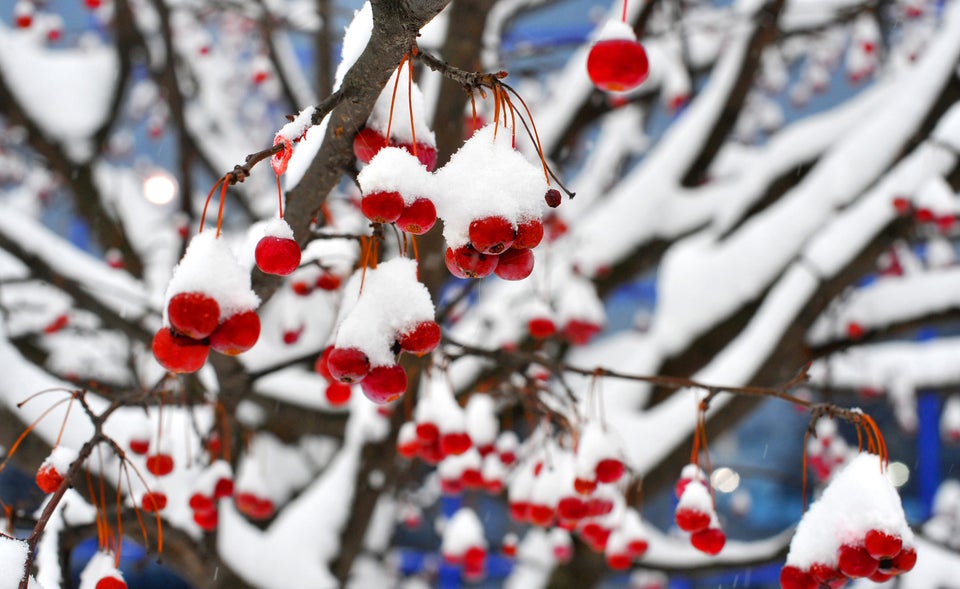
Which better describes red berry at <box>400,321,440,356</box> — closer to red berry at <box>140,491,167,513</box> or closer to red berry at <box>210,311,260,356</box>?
red berry at <box>210,311,260,356</box>

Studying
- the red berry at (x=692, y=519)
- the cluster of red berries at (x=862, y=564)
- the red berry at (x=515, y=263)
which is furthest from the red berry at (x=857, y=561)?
the red berry at (x=515, y=263)

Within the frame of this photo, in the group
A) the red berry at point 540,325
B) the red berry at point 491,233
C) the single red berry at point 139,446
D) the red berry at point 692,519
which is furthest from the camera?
the red berry at point 540,325

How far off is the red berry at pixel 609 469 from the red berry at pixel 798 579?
0.50 metres

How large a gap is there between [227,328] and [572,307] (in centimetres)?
246

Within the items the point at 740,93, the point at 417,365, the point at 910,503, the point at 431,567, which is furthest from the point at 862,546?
the point at 910,503

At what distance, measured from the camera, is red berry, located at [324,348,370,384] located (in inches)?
44.6

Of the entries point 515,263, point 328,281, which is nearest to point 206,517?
point 328,281

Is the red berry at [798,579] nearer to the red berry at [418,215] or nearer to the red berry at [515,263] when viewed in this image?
the red berry at [515,263]

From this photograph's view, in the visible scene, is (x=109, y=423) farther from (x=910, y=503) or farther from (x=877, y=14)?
(x=910, y=503)

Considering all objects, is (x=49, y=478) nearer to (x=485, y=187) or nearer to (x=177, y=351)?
(x=177, y=351)

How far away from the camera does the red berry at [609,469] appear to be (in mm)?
1765

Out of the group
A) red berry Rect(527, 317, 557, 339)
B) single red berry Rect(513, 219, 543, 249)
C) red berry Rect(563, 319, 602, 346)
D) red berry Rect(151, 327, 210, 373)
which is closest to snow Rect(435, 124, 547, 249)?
single red berry Rect(513, 219, 543, 249)

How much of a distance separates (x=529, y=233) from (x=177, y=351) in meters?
0.50

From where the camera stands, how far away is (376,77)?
1106mm
